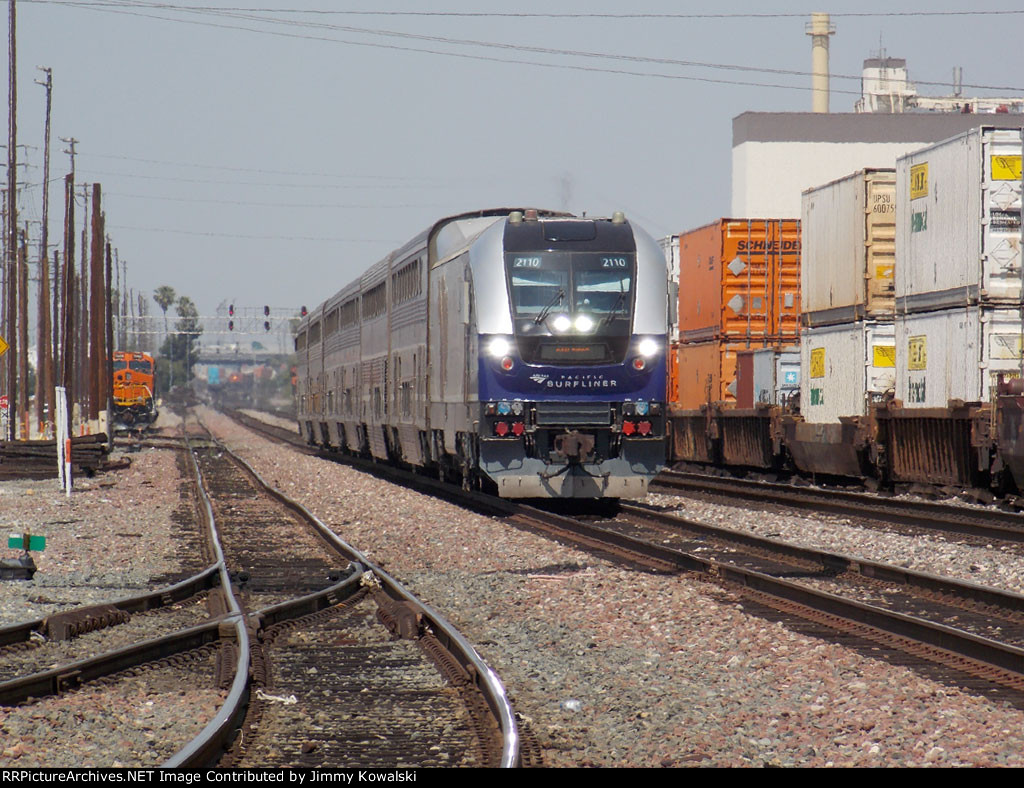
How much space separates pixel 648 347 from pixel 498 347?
1.96m

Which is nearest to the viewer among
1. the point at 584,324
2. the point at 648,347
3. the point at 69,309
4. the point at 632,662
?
the point at 632,662

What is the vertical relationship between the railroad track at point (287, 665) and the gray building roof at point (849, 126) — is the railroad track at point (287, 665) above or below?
below

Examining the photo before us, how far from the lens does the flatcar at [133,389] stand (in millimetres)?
59531

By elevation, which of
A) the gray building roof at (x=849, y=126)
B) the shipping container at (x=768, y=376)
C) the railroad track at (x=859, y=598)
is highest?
the gray building roof at (x=849, y=126)

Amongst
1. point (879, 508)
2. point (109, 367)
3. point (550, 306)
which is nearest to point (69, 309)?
point (109, 367)

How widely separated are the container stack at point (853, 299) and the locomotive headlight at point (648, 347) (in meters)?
5.91

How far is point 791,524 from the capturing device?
16.5 m

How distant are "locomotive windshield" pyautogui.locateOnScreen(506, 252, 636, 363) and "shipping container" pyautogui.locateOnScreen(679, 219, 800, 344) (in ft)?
33.9

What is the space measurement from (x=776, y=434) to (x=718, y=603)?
15.1m

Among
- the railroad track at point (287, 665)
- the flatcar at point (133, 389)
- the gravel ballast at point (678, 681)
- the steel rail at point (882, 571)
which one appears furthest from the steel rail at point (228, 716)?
the flatcar at point (133, 389)

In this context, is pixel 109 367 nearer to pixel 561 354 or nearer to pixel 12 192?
pixel 12 192

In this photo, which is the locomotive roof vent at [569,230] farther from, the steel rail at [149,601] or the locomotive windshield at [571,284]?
the steel rail at [149,601]

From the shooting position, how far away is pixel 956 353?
63.1ft

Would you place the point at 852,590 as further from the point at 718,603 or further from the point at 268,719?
the point at 268,719
